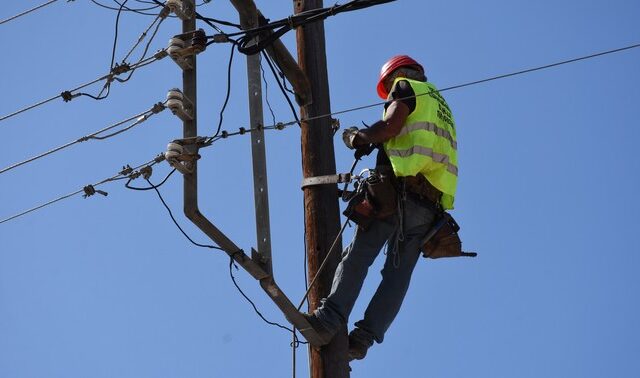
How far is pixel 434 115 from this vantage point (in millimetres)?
7461

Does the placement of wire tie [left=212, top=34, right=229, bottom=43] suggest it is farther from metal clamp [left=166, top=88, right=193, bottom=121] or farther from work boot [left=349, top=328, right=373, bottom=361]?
work boot [left=349, top=328, right=373, bottom=361]

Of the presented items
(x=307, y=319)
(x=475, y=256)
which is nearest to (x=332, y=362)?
(x=307, y=319)

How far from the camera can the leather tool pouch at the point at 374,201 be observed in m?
7.27

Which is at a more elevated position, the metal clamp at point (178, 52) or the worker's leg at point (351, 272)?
the metal clamp at point (178, 52)

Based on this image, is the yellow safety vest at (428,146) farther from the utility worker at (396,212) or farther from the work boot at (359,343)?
the work boot at (359,343)

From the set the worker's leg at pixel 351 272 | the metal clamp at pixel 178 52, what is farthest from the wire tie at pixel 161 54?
the worker's leg at pixel 351 272

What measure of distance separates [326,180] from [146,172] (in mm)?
1222

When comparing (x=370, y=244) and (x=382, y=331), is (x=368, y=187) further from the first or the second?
(x=382, y=331)

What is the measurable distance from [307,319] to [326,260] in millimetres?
517

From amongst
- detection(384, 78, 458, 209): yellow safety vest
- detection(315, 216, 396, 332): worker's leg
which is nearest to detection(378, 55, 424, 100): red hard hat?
detection(384, 78, 458, 209): yellow safety vest

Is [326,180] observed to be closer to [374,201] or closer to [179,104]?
[374,201]

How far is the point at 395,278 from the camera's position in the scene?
7.32 meters

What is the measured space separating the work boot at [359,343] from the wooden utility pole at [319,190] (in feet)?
0.31

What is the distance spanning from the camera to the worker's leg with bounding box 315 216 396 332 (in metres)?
7.17
